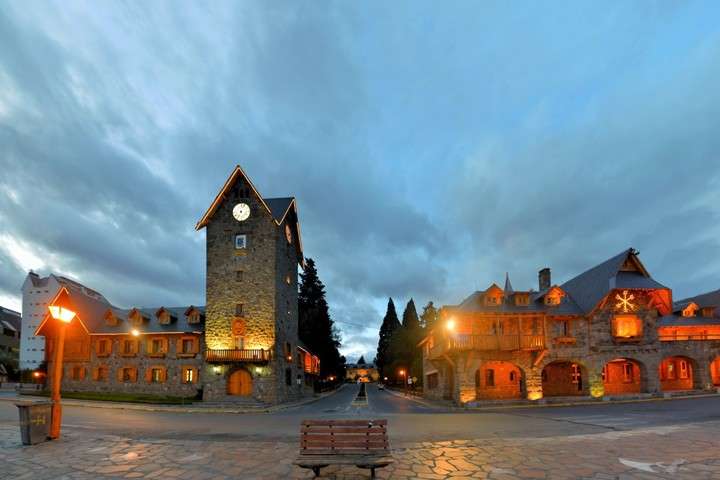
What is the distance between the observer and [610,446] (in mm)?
12562

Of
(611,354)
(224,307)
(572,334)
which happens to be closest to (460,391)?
(572,334)

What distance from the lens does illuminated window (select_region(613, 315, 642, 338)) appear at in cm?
3738

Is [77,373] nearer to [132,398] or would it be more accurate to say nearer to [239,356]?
[132,398]

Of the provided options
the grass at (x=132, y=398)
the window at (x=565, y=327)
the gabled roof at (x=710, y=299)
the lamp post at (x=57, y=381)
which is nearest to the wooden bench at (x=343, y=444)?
the lamp post at (x=57, y=381)

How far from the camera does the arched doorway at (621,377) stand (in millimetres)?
39906

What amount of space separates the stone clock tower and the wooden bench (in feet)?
100.0

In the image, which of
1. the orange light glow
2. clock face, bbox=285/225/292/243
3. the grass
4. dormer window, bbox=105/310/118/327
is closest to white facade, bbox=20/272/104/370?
dormer window, bbox=105/310/118/327

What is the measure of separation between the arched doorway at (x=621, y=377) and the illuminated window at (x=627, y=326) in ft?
11.1

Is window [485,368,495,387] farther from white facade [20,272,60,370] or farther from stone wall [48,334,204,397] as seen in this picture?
white facade [20,272,60,370]

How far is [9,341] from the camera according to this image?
78.6 m

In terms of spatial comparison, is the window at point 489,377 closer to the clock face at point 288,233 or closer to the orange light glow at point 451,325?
the orange light glow at point 451,325

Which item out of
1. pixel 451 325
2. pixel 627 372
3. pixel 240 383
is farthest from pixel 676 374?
pixel 240 383

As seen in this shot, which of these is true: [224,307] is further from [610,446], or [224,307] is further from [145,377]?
[610,446]

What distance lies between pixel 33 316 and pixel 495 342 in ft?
222
